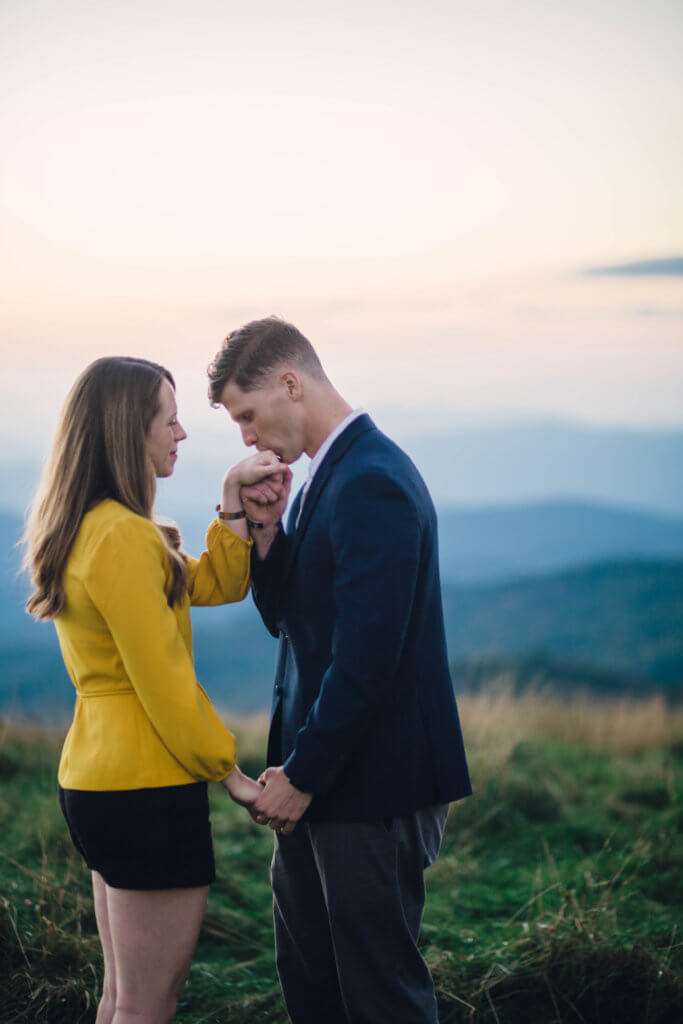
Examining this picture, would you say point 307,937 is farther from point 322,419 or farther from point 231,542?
point 322,419

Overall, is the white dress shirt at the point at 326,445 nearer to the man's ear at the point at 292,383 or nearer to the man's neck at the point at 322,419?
the man's neck at the point at 322,419

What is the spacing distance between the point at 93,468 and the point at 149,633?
0.49 meters

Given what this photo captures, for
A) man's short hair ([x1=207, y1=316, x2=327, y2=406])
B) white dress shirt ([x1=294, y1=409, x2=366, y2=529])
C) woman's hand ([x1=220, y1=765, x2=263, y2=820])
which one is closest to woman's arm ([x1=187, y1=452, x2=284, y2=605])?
white dress shirt ([x1=294, y1=409, x2=366, y2=529])

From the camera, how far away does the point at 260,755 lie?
21.5 ft

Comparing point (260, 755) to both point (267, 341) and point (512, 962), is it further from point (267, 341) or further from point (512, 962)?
point (267, 341)

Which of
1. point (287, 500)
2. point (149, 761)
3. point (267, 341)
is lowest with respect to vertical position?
point (149, 761)

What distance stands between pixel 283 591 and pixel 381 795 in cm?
67

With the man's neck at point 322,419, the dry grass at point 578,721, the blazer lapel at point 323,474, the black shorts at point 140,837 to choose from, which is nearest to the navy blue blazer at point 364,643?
the blazer lapel at point 323,474

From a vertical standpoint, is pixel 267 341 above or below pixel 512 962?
above

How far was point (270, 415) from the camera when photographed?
2676 millimetres

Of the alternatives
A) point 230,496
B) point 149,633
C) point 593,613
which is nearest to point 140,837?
point 149,633

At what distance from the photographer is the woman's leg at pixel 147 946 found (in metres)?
2.20

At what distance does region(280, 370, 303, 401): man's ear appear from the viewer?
2646mm

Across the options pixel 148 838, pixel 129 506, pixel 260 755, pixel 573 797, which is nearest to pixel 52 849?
pixel 260 755
